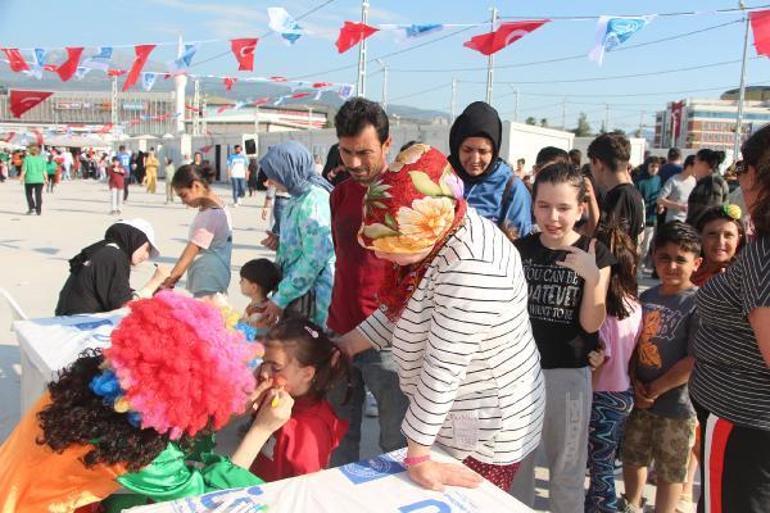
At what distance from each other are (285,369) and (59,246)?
9.48m

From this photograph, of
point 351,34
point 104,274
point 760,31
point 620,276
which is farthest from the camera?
point 351,34

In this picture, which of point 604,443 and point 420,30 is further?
point 420,30

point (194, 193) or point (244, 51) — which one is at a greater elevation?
point (244, 51)

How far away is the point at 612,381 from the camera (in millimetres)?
2686

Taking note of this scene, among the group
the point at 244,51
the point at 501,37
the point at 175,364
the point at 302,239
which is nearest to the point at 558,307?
the point at 302,239

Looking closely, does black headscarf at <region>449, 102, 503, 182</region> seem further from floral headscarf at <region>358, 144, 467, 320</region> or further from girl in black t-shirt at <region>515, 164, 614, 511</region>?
floral headscarf at <region>358, 144, 467, 320</region>

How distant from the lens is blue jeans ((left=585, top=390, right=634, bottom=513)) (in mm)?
2672

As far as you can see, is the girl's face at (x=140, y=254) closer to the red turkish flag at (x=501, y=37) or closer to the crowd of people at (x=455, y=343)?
the crowd of people at (x=455, y=343)

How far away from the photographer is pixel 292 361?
228 centimetres

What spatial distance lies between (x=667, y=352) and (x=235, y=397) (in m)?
1.89

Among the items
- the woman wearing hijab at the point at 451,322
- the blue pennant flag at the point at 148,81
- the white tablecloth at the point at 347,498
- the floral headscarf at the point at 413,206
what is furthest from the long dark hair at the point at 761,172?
the blue pennant flag at the point at 148,81

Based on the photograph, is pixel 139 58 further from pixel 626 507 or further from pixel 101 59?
pixel 626 507

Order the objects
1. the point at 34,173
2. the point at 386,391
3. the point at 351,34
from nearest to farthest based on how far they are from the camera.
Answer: the point at 386,391, the point at 351,34, the point at 34,173

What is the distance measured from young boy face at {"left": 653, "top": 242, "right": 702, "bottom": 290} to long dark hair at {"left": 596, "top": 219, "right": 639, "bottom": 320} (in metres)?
0.16
